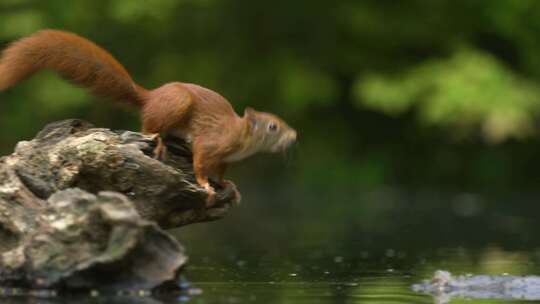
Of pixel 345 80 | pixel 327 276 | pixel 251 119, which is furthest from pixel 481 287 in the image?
pixel 345 80

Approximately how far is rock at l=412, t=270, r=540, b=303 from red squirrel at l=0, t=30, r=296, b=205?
892 mm

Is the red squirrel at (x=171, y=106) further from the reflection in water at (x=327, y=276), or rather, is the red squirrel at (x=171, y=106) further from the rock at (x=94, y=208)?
the reflection in water at (x=327, y=276)

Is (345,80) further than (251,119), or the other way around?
(345,80)

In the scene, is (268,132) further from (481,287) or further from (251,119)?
(481,287)

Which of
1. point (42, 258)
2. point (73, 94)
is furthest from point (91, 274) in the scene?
point (73, 94)

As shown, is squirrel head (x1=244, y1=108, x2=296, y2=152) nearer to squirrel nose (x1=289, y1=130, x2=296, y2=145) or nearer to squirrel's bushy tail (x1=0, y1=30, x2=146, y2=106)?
squirrel nose (x1=289, y1=130, x2=296, y2=145)

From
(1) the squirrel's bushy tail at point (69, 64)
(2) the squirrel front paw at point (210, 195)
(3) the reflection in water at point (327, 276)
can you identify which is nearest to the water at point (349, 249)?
(3) the reflection in water at point (327, 276)

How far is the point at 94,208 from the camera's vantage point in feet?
14.2

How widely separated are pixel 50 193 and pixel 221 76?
11708 millimetres

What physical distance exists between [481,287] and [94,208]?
157 centimetres

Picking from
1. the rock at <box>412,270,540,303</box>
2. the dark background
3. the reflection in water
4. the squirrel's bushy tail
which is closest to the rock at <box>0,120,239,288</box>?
the reflection in water

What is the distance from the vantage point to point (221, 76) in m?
16.5

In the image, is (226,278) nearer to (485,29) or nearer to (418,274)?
(418,274)

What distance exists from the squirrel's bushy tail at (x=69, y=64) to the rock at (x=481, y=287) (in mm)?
1555
